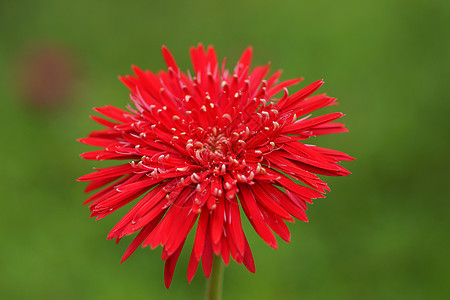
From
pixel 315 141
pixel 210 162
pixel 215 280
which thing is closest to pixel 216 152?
pixel 210 162

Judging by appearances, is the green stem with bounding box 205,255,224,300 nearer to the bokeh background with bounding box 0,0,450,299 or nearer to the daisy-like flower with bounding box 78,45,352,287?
the daisy-like flower with bounding box 78,45,352,287

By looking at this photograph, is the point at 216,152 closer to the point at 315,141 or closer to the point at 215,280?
the point at 215,280

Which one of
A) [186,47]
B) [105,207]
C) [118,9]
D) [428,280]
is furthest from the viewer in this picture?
[118,9]

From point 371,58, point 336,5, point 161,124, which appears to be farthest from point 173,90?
point 336,5

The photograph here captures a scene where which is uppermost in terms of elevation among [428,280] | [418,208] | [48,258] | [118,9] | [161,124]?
[118,9]

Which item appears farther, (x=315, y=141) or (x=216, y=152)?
(x=315, y=141)

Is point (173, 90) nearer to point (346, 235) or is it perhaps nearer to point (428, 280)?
point (346, 235)

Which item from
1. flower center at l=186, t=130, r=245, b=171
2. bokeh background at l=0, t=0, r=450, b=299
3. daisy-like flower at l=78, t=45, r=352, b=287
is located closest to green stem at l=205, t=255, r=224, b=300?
daisy-like flower at l=78, t=45, r=352, b=287
